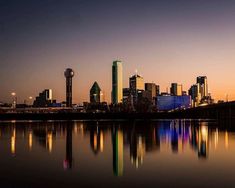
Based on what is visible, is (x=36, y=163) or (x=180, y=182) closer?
(x=180, y=182)

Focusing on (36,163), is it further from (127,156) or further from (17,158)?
(127,156)

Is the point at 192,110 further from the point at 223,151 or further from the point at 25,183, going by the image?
the point at 25,183

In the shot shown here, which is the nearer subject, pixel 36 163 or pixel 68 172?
pixel 68 172

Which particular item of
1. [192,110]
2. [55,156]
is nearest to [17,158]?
[55,156]

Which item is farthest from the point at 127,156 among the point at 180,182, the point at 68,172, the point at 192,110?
the point at 192,110

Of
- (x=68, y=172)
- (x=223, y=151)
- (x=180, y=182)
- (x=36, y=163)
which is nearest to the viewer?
(x=180, y=182)

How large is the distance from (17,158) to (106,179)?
42.5 feet

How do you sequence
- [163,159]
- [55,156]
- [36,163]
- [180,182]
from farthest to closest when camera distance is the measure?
1. [55,156]
2. [163,159]
3. [36,163]
4. [180,182]

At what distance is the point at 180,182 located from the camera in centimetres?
2108

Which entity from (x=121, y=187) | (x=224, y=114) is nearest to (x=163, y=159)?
(x=121, y=187)

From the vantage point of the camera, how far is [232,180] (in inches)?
847

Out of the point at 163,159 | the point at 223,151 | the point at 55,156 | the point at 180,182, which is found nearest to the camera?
the point at 180,182

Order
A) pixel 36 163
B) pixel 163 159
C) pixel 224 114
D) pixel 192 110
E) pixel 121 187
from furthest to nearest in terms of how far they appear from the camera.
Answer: pixel 192 110 → pixel 224 114 → pixel 163 159 → pixel 36 163 → pixel 121 187

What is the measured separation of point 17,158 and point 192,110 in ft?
561
